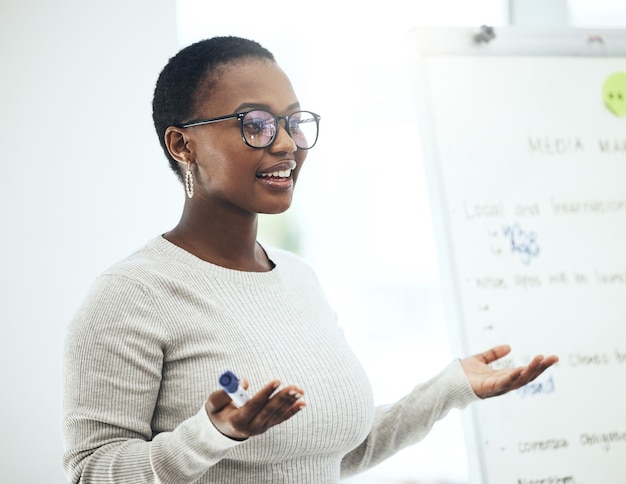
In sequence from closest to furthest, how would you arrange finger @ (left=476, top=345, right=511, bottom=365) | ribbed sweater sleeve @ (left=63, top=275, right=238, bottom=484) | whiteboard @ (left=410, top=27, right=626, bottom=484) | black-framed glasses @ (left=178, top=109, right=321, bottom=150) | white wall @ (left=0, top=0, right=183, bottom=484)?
ribbed sweater sleeve @ (left=63, top=275, right=238, bottom=484) → black-framed glasses @ (left=178, top=109, right=321, bottom=150) → finger @ (left=476, top=345, right=511, bottom=365) → whiteboard @ (left=410, top=27, right=626, bottom=484) → white wall @ (left=0, top=0, right=183, bottom=484)

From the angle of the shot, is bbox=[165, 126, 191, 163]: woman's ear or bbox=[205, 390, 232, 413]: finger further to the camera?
bbox=[165, 126, 191, 163]: woman's ear

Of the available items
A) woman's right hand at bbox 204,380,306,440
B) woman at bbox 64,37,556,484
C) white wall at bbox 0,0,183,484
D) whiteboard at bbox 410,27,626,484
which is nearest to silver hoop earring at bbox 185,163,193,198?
woman at bbox 64,37,556,484

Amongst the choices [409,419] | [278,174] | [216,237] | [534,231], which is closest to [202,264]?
[216,237]

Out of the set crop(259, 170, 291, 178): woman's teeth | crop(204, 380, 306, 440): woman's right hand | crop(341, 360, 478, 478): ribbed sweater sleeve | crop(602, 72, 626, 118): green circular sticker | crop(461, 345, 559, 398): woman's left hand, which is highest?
crop(602, 72, 626, 118): green circular sticker

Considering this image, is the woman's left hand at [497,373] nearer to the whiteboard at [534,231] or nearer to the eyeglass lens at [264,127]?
the whiteboard at [534,231]

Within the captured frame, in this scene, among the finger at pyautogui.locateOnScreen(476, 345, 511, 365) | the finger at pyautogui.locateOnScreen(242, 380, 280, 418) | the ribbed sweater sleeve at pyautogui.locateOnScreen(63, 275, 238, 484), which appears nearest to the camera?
the finger at pyautogui.locateOnScreen(242, 380, 280, 418)

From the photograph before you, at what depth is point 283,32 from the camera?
6.72ft

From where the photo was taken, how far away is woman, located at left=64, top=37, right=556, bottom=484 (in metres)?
0.97

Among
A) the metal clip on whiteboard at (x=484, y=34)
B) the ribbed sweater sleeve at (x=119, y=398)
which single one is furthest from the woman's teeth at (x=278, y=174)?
the metal clip on whiteboard at (x=484, y=34)

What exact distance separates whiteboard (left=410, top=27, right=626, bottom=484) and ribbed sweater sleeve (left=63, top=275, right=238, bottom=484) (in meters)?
0.69

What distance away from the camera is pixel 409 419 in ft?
4.35

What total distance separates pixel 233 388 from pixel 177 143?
49 cm

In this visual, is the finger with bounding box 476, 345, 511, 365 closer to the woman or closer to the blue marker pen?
the woman

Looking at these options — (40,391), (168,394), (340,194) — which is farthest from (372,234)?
(168,394)
